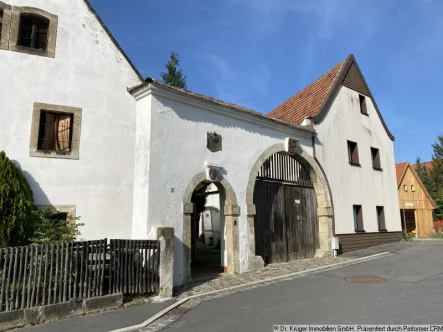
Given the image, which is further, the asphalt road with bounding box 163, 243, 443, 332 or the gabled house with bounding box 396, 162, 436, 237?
the gabled house with bounding box 396, 162, 436, 237

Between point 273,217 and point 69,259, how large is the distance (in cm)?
747

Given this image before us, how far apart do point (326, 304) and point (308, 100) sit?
12163 millimetres

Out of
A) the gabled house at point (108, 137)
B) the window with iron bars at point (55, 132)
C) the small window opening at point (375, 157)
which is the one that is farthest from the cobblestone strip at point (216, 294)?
the small window opening at point (375, 157)

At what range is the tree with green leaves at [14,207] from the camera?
25.2 ft

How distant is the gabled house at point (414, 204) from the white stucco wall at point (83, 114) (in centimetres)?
2440

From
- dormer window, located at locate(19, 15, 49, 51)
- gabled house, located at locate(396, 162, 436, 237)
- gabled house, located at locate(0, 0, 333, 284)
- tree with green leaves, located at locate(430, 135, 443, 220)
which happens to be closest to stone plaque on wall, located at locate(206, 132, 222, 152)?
gabled house, located at locate(0, 0, 333, 284)

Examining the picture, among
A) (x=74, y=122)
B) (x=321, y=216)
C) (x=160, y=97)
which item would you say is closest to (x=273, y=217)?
(x=321, y=216)

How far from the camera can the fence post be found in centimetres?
798

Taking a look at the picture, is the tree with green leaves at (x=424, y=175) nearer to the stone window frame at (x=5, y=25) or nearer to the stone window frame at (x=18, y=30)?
the stone window frame at (x=18, y=30)

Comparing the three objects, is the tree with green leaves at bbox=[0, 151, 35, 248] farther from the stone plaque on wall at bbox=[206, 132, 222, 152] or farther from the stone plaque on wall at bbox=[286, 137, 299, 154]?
the stone plaque on wall at bbox=[286, 137, 299, 154]

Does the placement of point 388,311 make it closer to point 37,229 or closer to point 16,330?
point 16,330

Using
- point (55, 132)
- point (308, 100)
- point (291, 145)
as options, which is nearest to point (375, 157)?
point (308, 100)

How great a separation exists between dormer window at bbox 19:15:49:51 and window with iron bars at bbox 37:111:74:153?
1.85 meters

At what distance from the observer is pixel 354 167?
1652 centimetres
